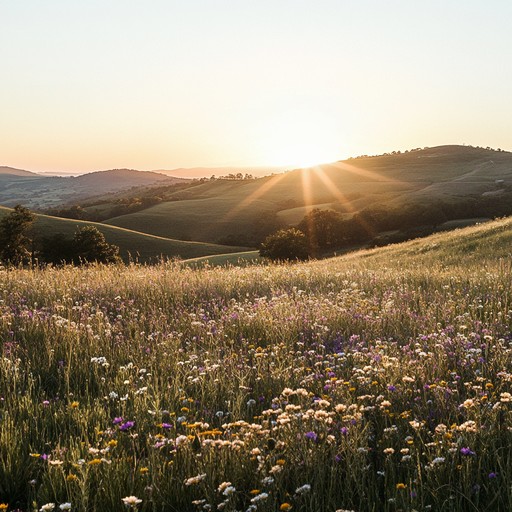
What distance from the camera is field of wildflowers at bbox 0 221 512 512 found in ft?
9.73

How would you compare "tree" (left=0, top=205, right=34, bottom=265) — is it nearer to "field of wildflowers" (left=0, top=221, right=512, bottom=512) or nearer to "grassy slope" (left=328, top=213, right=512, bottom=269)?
"grassy slope" (left=328, top=213, right=512, bottom=269)

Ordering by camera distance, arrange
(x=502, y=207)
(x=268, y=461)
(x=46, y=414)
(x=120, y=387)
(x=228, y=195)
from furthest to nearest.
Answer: (x=228, y=195) < (x=502, y=207) < (x=120, y=387) < (x=46, y=414) < (x=268, y=461)

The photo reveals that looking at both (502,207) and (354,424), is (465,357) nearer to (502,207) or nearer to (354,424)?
(354,424)

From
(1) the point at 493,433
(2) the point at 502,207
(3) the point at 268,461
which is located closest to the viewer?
(3) the point at 268,461

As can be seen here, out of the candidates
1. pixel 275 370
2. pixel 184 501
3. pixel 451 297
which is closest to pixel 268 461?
pixel 184 501

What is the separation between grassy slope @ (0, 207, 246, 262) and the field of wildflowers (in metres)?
72.2

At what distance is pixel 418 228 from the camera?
81.1 meters

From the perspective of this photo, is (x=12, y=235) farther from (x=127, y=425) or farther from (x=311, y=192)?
(x=311, y=192)

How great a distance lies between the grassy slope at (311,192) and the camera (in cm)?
10894

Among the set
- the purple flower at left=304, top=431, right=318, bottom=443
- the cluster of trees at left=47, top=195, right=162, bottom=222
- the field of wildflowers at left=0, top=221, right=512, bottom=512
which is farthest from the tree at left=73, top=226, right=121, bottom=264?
the purple flower at left=304, top=431, right=318, bottom=443

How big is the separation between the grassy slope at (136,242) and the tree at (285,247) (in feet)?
66.3

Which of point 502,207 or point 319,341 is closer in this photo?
point 319,341

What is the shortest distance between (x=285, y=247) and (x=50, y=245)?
29.2 m

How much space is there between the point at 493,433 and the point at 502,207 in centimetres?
9413
